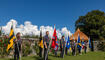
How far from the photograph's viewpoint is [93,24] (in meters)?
44.1

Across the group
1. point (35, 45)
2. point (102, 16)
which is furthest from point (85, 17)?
point (35, 45)

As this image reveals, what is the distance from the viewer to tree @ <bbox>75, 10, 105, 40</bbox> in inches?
1669

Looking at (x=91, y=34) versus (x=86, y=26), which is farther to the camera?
(x=86, y=26)

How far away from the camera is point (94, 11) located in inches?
1912

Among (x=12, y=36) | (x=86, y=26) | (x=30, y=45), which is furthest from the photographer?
(x=86, y=26)

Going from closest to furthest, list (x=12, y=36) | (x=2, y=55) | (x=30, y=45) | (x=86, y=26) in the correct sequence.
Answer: (x=12, y=36)
(x=2, y=55)
(x=30, y=45)
(x=86, y=26)

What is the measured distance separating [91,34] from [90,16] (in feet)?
25.1

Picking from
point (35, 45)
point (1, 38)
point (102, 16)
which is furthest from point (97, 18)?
point (1, 38)

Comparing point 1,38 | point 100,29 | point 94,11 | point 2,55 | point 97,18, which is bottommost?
point 2,55

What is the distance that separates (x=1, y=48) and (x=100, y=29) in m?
37.3

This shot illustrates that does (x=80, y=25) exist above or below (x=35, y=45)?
above

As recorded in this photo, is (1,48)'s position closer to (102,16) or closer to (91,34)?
(91,34)

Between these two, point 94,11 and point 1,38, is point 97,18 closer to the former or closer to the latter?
point 94,11

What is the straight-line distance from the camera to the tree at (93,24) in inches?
A: 1669
